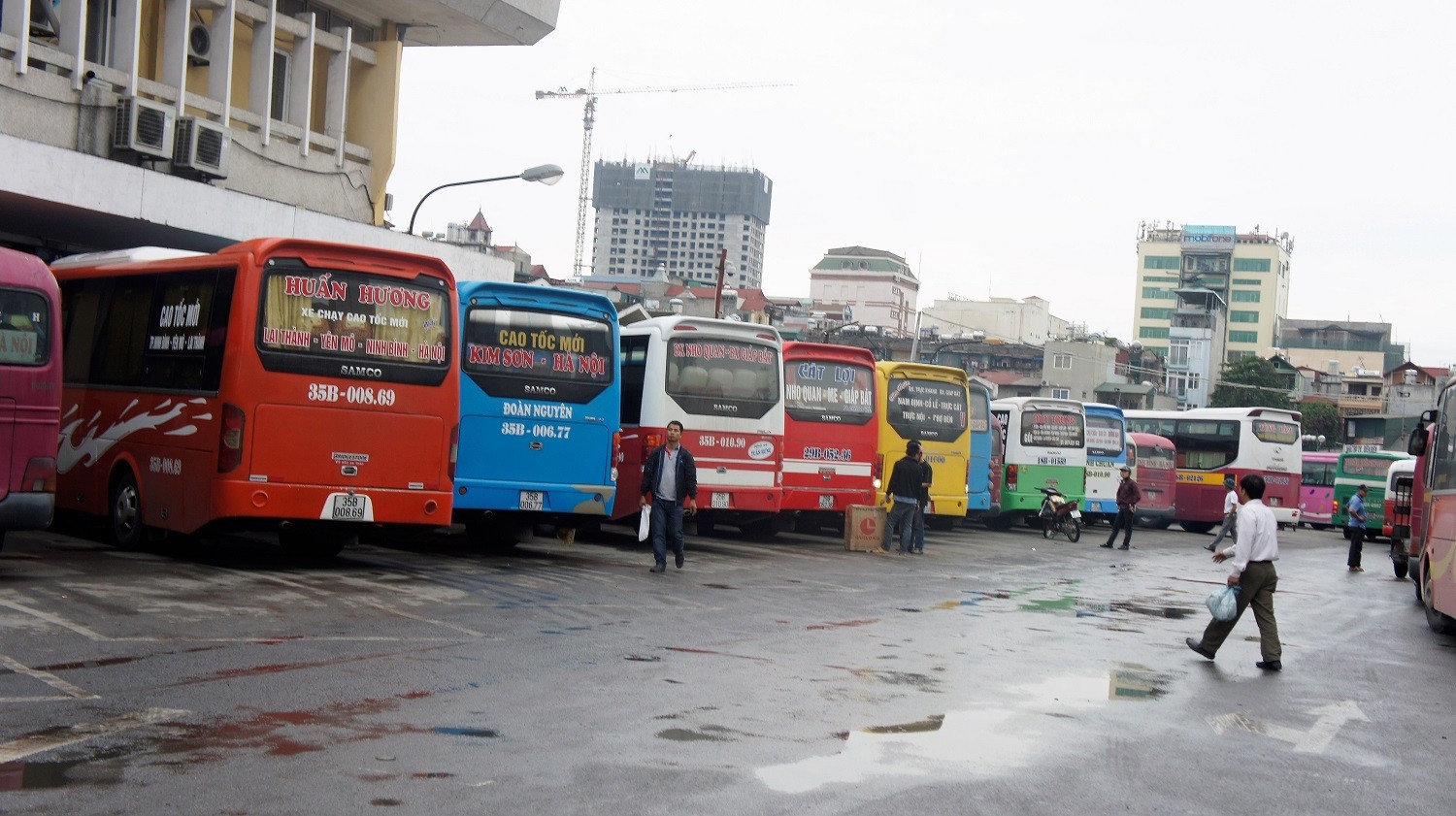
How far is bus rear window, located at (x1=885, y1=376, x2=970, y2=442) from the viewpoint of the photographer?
27047 mm

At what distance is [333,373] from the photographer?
1395 centimetres

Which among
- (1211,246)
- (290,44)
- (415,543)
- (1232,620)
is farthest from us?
(1211,246)

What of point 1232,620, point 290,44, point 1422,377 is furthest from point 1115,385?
point 1232,620

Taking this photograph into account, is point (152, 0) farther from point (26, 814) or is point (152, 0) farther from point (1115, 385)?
point (1115, 385)

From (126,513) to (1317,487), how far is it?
49.9 meters

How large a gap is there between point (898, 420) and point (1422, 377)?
11445 centimetres

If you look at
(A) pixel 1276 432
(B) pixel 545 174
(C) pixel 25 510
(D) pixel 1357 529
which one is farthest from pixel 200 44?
(A) pixel 1276 432

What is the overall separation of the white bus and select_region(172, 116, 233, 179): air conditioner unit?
19.9m

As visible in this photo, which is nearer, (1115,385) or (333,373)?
(333,373)

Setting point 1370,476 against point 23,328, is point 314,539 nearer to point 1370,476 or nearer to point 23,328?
point 23,328

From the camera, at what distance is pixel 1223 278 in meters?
154

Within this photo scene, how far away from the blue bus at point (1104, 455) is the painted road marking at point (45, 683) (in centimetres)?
3264

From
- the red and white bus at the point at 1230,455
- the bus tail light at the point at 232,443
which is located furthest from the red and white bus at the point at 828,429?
the red and white bus at the point at 1230,455

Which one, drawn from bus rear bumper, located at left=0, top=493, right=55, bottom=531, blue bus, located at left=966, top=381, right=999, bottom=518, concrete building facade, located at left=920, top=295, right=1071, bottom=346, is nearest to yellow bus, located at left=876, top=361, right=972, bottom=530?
blue bus, located at left=966, top=381, right=999, bottom=518
